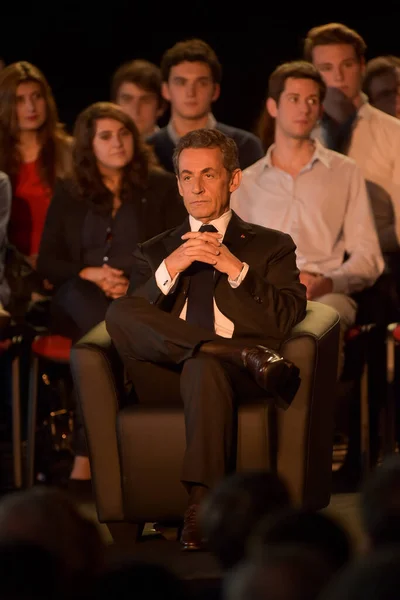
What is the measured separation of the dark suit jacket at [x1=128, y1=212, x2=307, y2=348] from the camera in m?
3.72

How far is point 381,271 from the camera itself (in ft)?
16.0

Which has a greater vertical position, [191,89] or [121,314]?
[191,89]

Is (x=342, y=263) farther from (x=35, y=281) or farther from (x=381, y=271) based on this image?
(x=35, y=281)

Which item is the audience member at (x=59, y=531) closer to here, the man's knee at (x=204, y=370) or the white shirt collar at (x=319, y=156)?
the man's knee at (x=204, y=370)

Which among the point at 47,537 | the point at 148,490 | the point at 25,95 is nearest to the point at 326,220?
the point at 25,95

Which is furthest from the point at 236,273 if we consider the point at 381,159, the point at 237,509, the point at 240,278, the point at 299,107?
the point at 381,159

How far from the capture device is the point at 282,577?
1710mm

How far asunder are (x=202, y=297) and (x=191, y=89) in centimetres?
188

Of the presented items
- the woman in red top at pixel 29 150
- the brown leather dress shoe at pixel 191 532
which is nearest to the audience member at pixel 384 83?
the woman in red top at pixel 29 150

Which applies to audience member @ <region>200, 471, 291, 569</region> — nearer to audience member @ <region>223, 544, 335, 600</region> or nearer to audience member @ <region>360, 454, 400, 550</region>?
audience member @ <region>360, 454, 400, 550</region>

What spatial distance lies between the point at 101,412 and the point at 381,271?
161cm

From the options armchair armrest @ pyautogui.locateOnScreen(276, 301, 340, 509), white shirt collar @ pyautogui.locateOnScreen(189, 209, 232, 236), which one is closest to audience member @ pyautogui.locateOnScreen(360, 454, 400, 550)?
armchair armrest @ pyautogui.locateOnScreen(276, 301, 340, 509)

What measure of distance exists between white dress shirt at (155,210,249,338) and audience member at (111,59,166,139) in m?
2.02

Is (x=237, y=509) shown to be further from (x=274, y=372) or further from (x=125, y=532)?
(x=125, y=532)
